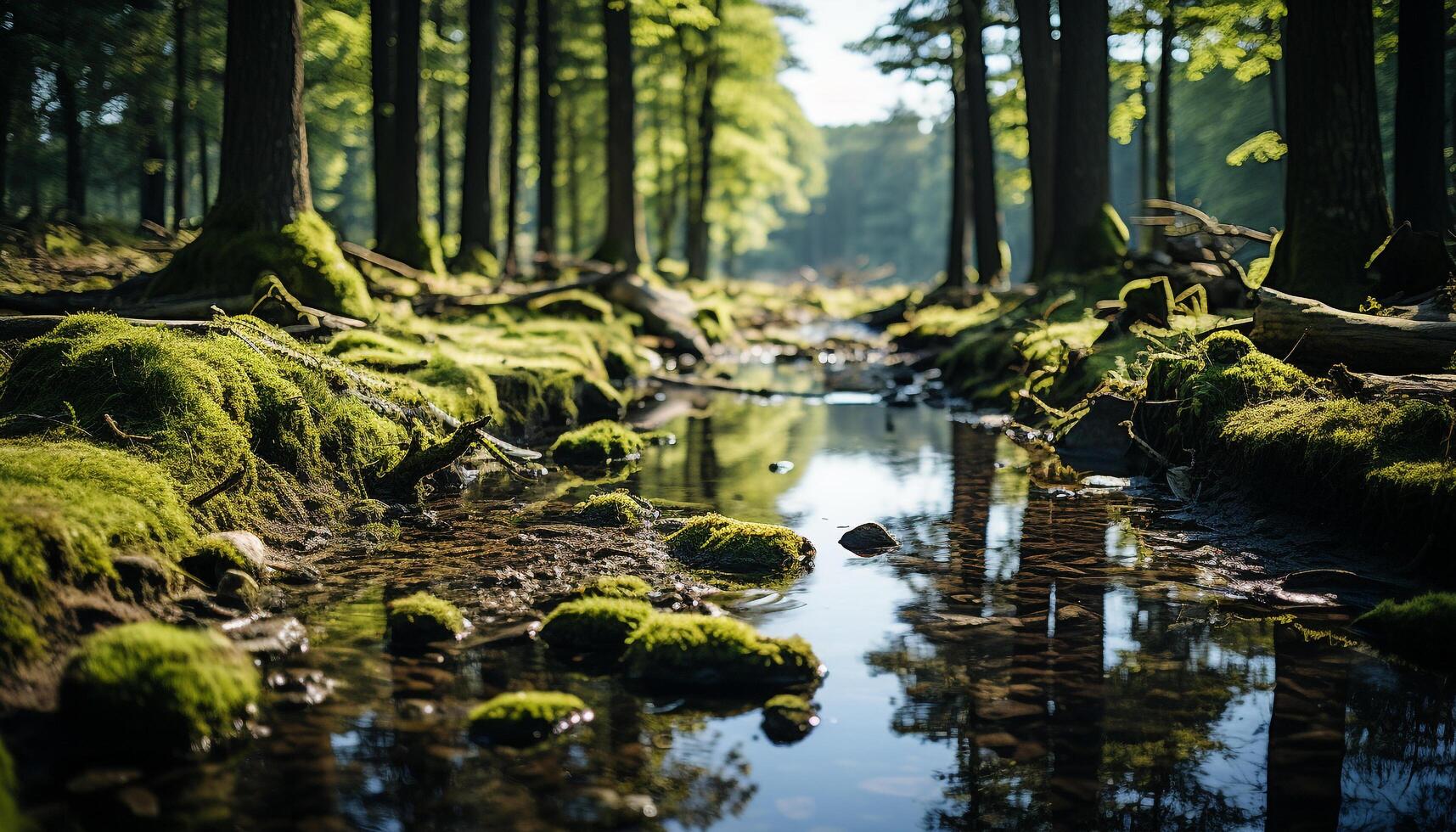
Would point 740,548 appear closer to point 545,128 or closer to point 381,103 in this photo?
point 381,103

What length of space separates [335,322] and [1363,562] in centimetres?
852

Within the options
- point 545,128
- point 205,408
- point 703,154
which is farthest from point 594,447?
point 703,154

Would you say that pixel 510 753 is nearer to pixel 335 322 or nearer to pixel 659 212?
pixel 335 322

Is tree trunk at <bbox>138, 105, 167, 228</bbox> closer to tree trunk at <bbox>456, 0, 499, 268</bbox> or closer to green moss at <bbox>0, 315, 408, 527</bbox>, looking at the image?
tree trunk at <bbox>456, 0, 499, 268</bbox>

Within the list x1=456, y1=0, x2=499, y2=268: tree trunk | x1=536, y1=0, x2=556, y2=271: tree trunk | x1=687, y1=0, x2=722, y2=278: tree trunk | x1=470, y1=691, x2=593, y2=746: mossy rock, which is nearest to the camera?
x1=470, y1=691, x2=593, y2=746: mossy rock

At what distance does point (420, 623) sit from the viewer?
4.56 m

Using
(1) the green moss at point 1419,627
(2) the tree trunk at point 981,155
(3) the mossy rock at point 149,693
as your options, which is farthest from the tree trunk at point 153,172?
(1) the green moss at point 1419,627

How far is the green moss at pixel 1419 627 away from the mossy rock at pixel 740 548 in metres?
2.91

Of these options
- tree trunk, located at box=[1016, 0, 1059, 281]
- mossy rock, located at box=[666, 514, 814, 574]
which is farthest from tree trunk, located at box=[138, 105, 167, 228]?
mossy rock, located at box=[666, 514, 814, 574]

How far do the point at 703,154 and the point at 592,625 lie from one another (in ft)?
93.4

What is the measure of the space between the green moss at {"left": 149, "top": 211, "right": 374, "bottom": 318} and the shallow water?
5.02 metres

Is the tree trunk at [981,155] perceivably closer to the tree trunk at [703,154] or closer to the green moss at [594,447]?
the tree trunk at [703,154]

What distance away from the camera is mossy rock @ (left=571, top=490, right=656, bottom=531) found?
6922mm

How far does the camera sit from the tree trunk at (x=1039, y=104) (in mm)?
19250
